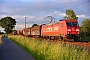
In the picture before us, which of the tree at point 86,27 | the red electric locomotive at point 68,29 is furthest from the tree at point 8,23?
the red electric locomotive at point 68,29

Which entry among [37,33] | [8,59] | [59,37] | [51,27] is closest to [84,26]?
[37,33]

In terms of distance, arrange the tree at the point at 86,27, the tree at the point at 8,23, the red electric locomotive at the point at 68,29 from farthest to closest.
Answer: the tree at the point at 8,23 → the tree at the point at 86,27 → the red electric locomotive at the point at 68,29

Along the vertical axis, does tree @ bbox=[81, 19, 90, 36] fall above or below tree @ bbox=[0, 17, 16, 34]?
below

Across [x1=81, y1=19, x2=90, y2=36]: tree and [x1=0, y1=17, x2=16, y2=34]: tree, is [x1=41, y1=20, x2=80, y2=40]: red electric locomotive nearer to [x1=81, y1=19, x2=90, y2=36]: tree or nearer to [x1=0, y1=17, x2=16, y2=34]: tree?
[x1=81, y1=19, x2=90, y2=36]: tree

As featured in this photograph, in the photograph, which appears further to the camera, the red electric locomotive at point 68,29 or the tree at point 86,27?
the tree at point 86,27

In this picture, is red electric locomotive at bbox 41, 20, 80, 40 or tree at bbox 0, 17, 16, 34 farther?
tree at bbox 0, 17, 16, 34

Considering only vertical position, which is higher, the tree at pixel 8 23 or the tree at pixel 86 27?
the tree at pixel 8 23

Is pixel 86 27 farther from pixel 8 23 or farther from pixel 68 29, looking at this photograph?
pixel 8 23

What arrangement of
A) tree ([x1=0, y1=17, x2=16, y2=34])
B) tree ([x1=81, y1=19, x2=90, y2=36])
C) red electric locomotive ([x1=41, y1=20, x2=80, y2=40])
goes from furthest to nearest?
tree ([x1=0, y1=17, x2=16, y2=34]) < tree ([x1=81, y1=19, x2=90, y2=36]) < red electric locomotive ([x1=41, y1=20, x2=80, y2=40])

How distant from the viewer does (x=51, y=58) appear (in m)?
13.7

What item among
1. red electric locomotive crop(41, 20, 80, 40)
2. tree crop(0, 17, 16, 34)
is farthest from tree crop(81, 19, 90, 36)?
tree crop(0, 17, 16, 34)

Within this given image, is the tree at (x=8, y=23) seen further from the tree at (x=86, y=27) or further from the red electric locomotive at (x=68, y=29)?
the red electric locomotive at (x=68, y=29)

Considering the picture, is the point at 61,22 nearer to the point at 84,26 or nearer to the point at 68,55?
the point at 68,55

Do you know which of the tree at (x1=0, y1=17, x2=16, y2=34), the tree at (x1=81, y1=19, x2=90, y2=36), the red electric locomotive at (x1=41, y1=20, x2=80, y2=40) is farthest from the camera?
the tree at (x1=0, y1=17, x2=16, y2=34)
